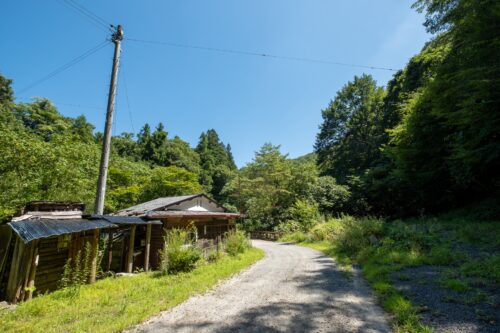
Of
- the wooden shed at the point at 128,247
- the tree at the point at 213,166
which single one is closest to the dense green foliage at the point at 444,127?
the wooden shed at the point at 128,247

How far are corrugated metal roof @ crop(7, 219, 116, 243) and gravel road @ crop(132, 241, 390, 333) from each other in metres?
3.28

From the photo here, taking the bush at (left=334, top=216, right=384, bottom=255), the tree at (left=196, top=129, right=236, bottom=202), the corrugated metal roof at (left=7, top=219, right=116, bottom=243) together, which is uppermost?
the tree at (left=196, top=129, right=236, bottom=202)

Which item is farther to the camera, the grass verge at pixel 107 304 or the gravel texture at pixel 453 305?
the grass verge at pixel 107 304

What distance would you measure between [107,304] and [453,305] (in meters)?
6.92

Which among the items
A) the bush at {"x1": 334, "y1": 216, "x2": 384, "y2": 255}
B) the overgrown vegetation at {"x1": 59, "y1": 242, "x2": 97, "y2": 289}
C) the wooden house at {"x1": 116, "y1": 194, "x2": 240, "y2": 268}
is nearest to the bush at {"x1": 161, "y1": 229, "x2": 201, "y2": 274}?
the wooden house at {"x1": 116, "y1": 194, "x2": 240, "y2": 268}

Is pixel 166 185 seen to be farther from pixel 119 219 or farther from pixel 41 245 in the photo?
pixel 41 245

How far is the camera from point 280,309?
484 centimetres

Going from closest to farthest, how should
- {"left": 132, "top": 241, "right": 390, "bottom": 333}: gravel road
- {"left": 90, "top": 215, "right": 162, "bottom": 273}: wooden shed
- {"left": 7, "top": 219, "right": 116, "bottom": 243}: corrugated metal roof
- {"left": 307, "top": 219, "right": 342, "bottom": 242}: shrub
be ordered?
{"left": 132, "top": 241, "right": 390, "bottom": 333}: gravel road < {"left": 7, "top": 219, "right": 116, "bottom": 243}: corrugated metal roof < {"left": 90, "top": 215, "right": 162, "bottom": 273}: wooden shed < {"left": 307, "top": 219, "right": 342, "bottom": 242}: shrub

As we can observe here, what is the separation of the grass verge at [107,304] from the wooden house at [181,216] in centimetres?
247

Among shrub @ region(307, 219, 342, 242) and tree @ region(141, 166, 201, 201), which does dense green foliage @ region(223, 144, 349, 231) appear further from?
tree @ region(141, 166, 201, 201)

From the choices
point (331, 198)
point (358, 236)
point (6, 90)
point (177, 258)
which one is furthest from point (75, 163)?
point (6, 90)

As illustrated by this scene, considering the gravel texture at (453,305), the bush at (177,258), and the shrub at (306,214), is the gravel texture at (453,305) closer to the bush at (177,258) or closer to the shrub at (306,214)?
the bush at (177,258)

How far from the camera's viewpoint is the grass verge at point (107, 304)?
4.24m

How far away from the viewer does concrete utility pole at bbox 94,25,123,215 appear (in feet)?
26.8
